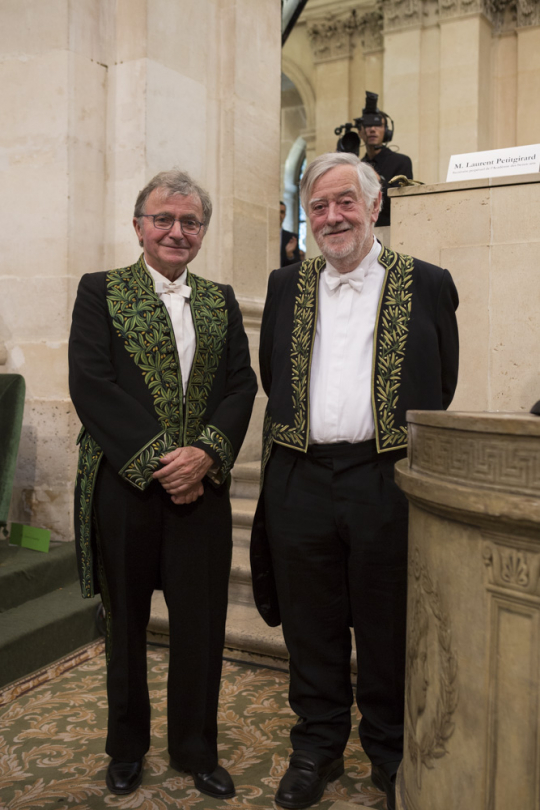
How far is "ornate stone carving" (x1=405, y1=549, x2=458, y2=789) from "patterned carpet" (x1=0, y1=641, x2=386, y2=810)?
100 cm

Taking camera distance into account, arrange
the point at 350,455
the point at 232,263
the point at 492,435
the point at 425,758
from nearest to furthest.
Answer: the point at 492,435 → the point at 425,758 → the point at 350,455 → the point at 232,263

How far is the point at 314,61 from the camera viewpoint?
40.8ft

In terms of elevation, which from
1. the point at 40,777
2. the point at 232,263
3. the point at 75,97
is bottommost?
the point at 40,777

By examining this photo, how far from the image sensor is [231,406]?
96.5 inches

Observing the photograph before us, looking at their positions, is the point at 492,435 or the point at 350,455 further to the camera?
the point at 350,455

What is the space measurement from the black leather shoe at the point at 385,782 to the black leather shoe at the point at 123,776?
0.74m

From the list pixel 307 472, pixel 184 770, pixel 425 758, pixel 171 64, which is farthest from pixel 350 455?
pixel 171 64

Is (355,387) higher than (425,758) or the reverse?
higher

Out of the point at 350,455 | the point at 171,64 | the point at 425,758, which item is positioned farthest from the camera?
the point at 171,64

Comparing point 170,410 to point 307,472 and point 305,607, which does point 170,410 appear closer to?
point 307,472

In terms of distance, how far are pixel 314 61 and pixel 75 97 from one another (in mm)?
9295

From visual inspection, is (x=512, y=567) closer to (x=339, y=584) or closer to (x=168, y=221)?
(x=339, y=584)

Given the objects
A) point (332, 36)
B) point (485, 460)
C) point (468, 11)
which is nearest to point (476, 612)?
point (485, 460)

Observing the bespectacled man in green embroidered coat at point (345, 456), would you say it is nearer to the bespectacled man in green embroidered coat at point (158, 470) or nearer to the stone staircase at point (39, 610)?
the bespectacled man in green embroidered coat at point (158, 470)
